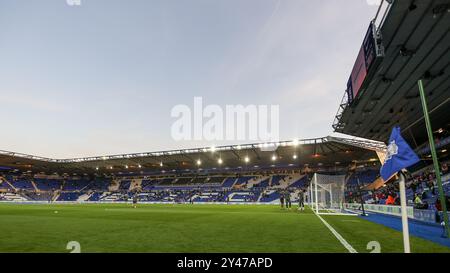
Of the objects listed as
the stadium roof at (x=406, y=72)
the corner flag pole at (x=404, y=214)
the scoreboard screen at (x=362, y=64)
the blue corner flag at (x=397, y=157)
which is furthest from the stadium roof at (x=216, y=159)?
the corner flag pole at (x=404, y=214)

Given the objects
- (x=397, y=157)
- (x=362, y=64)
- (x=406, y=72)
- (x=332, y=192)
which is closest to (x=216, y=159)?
(x=332, y=192)

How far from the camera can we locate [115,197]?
67.6 meters

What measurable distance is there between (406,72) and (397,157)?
49.1 feet

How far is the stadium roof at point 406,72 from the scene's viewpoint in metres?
11.9

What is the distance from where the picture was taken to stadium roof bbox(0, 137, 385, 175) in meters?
47.9

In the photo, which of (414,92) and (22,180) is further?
(22,180)

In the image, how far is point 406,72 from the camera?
16734mm

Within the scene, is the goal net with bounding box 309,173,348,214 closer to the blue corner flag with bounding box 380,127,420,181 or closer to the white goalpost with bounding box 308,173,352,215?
the white goalpost with bounding box 308,173,352,215

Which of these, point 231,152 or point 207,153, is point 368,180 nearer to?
point 231,152

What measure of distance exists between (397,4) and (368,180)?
47.3 metres

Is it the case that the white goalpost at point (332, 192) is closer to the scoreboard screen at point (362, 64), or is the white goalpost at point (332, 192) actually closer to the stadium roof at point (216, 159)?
the scoreboard screen at point (362, 64)

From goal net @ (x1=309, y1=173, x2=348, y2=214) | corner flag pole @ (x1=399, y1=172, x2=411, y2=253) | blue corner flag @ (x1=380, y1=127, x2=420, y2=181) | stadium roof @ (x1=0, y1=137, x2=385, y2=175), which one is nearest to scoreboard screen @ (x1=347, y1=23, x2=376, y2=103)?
goal net @ (x1=309, y1=173, x2=348, y2=214)
